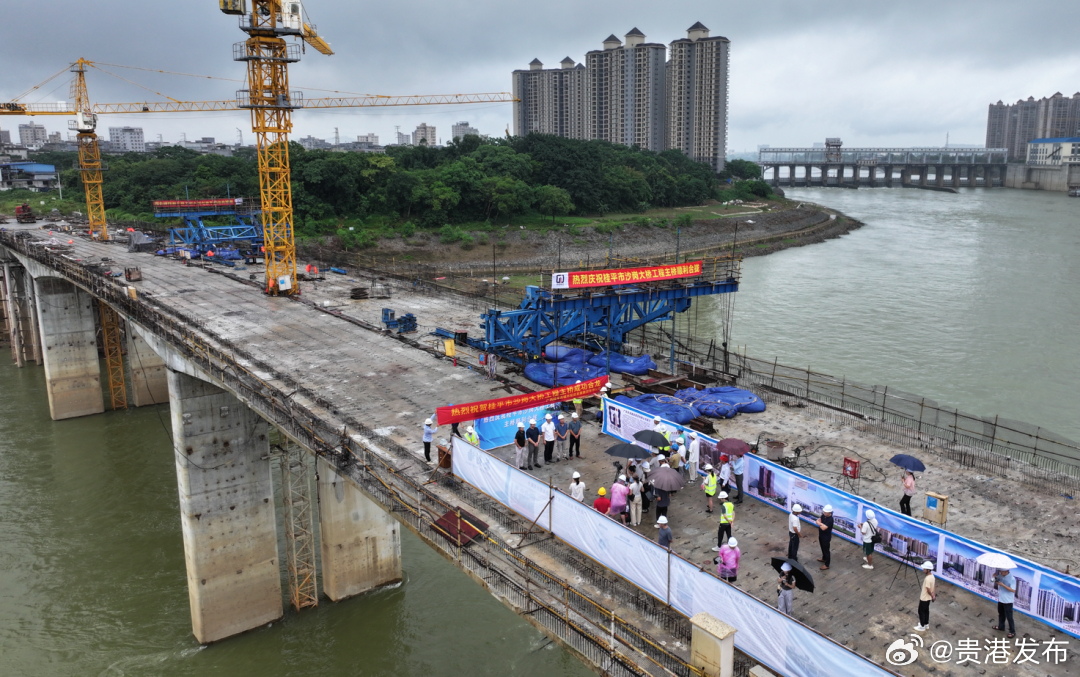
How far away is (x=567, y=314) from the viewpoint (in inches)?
1309

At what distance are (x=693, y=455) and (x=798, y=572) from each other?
6124 millimetres

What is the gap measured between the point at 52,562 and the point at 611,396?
86.9 ft

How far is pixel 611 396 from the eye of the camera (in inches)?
1121

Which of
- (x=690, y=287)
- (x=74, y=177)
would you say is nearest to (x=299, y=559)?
(x=690, y=287)

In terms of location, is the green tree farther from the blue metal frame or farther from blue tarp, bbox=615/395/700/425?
blue tarp, bbox=615/395/700/425

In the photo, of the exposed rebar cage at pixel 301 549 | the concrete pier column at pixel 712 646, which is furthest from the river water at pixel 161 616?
the concrete pier column at pixel 712 646

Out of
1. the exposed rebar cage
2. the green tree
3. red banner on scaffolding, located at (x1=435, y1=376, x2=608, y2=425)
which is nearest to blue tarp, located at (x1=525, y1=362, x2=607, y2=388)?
red banner on scaffolding, located at (x1=435, y1=376, x2=608, y2=425)

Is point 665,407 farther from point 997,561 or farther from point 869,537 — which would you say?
point 997,561

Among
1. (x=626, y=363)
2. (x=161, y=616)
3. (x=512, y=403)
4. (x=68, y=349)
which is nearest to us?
(x=512, y=403)

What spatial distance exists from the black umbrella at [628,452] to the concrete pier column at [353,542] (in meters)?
13.1

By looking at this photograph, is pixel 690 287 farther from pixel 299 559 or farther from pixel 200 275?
pixel 200 275

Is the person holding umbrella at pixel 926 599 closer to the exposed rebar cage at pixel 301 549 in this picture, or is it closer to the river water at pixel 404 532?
the river water at pixel 404 532

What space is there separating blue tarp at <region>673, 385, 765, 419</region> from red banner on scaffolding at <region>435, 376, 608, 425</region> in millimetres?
3282

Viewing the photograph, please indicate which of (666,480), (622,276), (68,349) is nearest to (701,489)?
(666,480)
